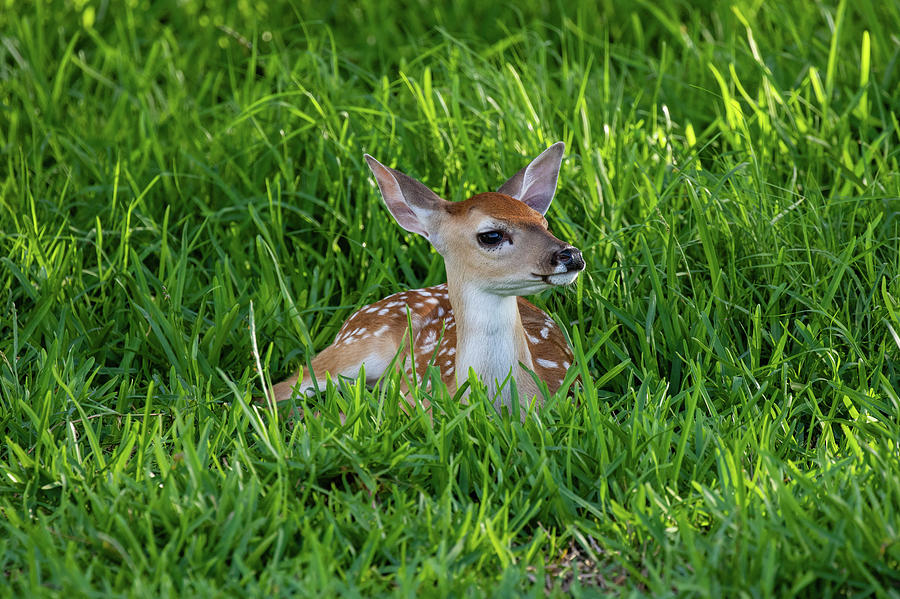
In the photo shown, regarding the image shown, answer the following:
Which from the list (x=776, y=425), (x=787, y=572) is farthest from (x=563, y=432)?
(x=787, y=572)

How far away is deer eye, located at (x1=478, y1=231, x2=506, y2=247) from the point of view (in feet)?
11.3

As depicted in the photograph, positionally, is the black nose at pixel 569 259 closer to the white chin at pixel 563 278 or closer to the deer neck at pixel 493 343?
the white chin at pixel 563 278

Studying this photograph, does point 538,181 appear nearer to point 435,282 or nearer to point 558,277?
point 558,277

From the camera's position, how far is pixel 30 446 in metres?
3.39

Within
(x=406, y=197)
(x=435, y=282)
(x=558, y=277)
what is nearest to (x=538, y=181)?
(x=406, y=197)

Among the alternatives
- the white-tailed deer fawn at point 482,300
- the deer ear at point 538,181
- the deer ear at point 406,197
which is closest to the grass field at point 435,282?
the white-tailed deer fawn at point 482,300

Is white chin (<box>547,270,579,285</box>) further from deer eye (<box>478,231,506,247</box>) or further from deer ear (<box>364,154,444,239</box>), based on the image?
deer ear (<box>364,154,444,239</box>)

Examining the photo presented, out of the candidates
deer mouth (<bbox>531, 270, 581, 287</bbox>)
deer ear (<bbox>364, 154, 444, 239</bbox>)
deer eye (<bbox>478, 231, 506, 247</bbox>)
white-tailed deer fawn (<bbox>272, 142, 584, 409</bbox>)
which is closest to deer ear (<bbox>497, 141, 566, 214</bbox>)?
white-tailed deer fawn (<bbox>272, 142, 584, 409</bbox>)

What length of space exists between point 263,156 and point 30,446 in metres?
1.88

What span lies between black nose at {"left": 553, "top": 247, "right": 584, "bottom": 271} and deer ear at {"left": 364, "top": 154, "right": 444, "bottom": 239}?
1.64ft

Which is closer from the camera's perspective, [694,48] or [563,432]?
[563,432]

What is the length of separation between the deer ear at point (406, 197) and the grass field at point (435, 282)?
1.57ft

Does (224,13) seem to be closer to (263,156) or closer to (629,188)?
(263,156)

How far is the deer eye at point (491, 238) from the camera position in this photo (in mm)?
3447
